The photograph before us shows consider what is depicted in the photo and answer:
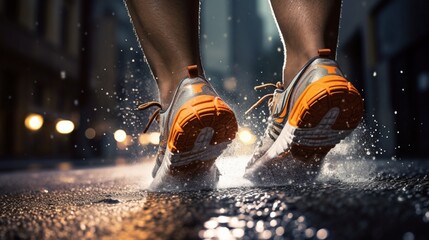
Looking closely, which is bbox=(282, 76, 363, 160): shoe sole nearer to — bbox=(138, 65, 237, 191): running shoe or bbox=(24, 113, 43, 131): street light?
bbox=(138, 65, 237, 191): running shoe

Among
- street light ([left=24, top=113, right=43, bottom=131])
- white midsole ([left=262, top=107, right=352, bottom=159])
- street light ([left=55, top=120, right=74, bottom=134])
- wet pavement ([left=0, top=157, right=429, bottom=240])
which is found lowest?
wet pavement ([left=0, top=157, right=429, bottom=240])

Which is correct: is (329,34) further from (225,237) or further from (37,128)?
(37,128)

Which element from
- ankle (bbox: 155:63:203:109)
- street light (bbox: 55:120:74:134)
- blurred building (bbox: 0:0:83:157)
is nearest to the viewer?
ankle (bbox: 155:63:203:109)

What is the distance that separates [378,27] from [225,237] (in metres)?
10.4

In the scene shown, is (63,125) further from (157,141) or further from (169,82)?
(169,82)

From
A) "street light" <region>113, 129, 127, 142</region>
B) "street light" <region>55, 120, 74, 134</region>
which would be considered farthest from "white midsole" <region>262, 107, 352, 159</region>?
"street light" <region>55, 120, 74, 134</region>

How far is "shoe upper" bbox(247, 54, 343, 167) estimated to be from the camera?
1.21m

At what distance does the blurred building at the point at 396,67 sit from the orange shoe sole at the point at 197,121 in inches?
208

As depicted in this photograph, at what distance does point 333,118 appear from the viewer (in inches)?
46.1

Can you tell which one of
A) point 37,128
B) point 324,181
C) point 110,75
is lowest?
point 324,181

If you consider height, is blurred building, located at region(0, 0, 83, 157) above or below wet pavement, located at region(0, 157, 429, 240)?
above

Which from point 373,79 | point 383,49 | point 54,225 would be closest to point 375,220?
point 54,225

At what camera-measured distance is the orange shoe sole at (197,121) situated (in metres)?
1.13

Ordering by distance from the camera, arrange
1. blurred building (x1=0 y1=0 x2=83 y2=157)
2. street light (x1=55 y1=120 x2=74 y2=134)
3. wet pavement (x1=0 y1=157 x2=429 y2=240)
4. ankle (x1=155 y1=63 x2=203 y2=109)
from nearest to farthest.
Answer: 1. wet pavement (x1=0 y1=157 x2=429 y2=240)
2. ankle (x1=155 y1=63 x2=203 y2=109)
3. blurred building (x1=0 y1=0 x2=83 y2=157)
4. street light (x1=55 y1=120 x2=74 y2=134)
